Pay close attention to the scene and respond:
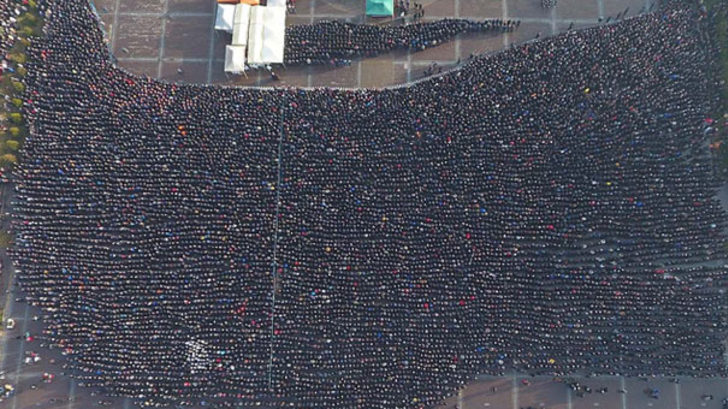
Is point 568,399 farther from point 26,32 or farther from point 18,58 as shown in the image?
point 26,32

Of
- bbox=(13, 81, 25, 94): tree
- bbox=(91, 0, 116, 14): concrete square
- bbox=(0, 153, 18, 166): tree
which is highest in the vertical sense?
bbox=(91, 0, 116, 14): concrete square

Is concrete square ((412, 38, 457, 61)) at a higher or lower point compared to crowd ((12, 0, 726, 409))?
higher

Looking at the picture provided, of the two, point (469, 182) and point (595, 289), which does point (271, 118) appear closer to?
point (469, 182)

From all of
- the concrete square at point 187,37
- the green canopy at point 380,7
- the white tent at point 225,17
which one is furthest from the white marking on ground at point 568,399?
the concrete square at point 187,37

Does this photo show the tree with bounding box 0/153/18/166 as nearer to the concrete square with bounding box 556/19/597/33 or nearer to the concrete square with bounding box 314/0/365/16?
the concrete square with bounding box 314/0/365/16

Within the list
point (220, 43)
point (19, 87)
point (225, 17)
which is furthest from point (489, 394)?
point (19, 87)

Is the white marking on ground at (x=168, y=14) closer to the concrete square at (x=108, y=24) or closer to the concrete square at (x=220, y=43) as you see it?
the concrete square at (x=108, y=24)

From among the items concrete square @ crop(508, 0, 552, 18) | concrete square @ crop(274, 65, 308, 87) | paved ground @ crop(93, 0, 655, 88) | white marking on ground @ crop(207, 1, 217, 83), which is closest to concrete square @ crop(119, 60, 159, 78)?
paved ground @ crop(93, 0, 655, 88)
